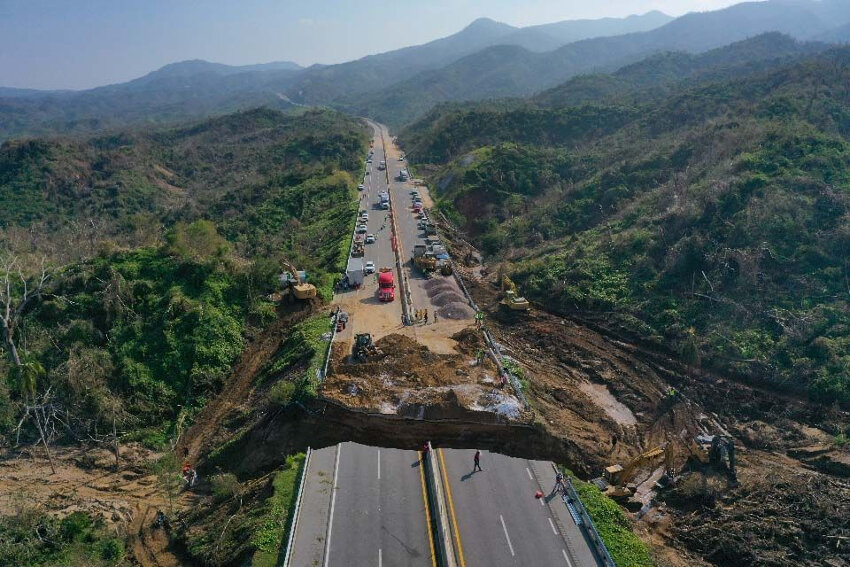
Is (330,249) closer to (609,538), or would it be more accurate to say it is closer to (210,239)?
(210,239)

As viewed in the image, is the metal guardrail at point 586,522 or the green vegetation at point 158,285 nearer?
the metal guardrail at point 586,522

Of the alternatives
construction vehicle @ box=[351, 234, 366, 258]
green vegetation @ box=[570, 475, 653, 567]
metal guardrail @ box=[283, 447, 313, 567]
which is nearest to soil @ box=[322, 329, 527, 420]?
metal guardrail @ box=[283, 447, 313, 567]

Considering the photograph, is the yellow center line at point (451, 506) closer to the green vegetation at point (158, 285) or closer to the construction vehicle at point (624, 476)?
the construction vehicle at point (624, 476)

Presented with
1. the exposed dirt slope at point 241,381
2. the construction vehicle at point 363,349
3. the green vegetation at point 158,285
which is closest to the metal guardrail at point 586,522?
the construction vehicle at point 363,349

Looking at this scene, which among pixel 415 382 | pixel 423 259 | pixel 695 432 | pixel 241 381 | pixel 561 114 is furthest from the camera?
pixel 561 114

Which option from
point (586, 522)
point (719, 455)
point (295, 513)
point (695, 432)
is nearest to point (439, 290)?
point (695, 432)

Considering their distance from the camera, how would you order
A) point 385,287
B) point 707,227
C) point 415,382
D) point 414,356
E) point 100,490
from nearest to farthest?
point 100,490, point 415,382, point 414,356, point 385,287, point 707,227

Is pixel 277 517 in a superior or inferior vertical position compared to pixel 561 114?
inferior

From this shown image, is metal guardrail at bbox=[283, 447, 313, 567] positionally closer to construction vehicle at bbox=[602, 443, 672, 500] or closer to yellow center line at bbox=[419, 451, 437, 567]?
yellow center line at bbox=[419, 451, 437, 567]

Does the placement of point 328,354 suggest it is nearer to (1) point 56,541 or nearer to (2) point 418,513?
(2) point 418,513
